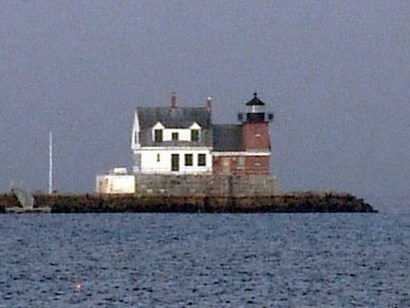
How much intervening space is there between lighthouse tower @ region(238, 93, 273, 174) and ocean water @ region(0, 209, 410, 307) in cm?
561

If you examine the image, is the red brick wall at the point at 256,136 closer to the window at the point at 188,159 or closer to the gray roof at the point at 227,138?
the gray roof at the point at 227,138

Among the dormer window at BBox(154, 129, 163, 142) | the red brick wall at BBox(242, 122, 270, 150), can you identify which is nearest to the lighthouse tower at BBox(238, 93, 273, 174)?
the red brick wall at BBox(242, 122, 270, 150)

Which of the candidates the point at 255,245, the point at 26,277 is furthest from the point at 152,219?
the point at 26,277

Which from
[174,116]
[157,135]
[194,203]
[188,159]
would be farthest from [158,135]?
[194,203]

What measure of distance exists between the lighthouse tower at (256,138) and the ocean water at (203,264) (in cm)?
561

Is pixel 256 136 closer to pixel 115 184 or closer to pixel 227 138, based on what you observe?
pixel 227 138

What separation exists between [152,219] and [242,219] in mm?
5041

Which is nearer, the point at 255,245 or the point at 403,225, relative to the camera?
the point at 255,245

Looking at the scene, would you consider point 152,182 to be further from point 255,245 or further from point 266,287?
point 266,287

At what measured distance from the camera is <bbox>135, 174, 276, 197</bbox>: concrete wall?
103938mm

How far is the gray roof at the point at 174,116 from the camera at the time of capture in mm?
105188

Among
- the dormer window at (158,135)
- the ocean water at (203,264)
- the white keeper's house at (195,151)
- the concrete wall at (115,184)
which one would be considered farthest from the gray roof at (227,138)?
the ocean water at (203,264)

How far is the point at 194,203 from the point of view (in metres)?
106

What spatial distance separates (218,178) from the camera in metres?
104
